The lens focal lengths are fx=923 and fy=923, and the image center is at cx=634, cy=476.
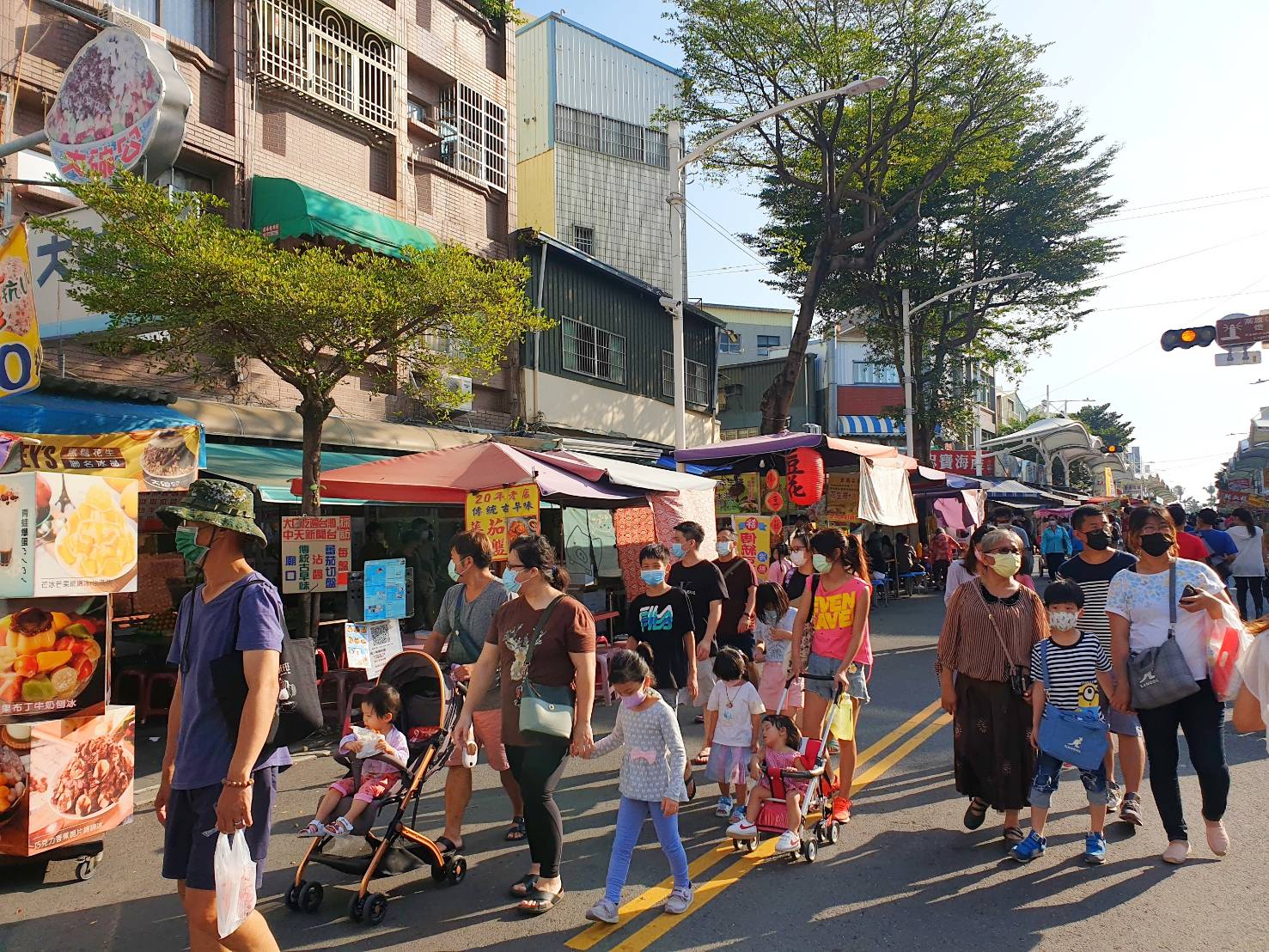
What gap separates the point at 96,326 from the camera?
10117 mm

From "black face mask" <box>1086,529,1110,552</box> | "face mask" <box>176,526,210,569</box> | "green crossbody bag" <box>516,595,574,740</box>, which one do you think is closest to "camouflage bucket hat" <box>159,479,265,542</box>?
"face mask" <box>176,526,210,569</box>

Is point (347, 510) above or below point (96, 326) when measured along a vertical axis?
below

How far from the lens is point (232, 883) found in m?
3.14

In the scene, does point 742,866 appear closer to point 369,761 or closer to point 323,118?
point 369,761

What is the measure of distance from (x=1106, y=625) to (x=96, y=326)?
33.5 feet

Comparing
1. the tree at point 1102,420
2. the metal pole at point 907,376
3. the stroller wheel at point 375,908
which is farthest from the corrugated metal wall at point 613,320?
the tree at point 1102,420

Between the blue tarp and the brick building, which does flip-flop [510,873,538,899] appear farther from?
the brick building

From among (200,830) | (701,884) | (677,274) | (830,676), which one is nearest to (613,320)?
(677,274)

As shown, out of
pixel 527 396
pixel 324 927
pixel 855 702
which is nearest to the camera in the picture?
pixel 324 927

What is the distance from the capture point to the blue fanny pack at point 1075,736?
508 centimetres

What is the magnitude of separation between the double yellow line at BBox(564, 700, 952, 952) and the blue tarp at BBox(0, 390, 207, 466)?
676 centimetres

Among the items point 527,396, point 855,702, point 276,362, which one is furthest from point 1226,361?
point 276,362

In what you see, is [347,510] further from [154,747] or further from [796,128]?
[796,128]

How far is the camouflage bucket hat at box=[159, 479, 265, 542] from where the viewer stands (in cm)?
342
